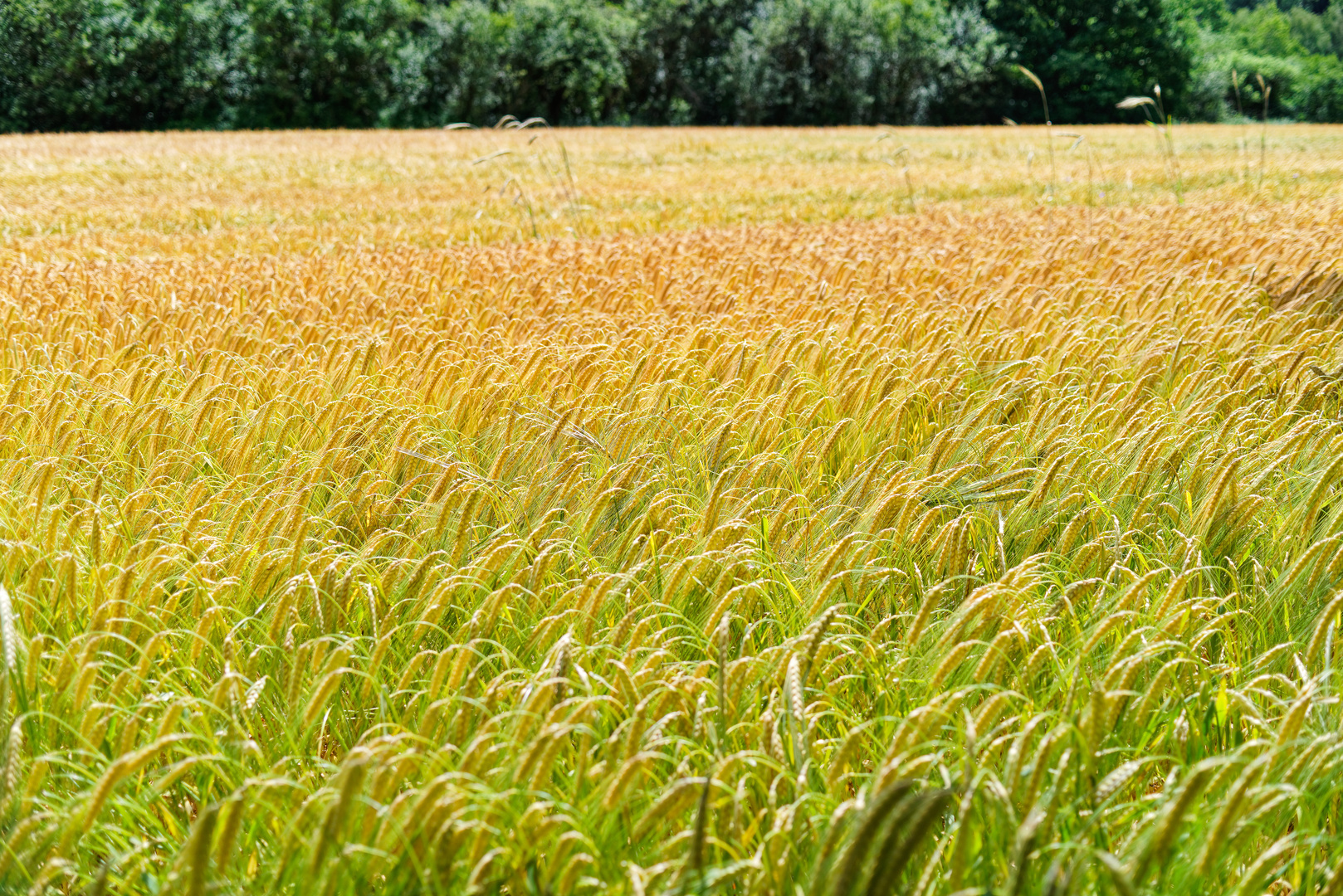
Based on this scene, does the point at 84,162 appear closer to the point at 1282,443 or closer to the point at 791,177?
the point at 791,177

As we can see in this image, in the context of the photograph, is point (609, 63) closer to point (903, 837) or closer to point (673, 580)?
point (673, 580)

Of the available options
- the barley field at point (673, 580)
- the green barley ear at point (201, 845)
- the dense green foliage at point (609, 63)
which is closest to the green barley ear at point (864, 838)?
the barley field at point (673, 580)

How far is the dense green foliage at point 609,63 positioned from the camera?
31.2 meters

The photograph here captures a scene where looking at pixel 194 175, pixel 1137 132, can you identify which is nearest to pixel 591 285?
pixel 194 175

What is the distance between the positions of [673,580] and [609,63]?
121 ft

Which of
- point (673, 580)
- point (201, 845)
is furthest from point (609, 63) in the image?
point (201, 845)

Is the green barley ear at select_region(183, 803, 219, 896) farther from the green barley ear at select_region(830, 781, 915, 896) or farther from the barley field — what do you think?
the green barley ear at select_region(830, 781, 915, 896)

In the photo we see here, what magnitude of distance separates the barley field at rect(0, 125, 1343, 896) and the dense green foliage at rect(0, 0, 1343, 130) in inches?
1155

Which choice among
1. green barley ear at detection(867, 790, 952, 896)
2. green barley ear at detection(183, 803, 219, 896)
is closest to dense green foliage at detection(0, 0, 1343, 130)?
green barley ear at detection(867, 790, 952, 896)

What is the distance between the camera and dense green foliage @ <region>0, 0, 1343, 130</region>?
31219 mm

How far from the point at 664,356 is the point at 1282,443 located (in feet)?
5.27

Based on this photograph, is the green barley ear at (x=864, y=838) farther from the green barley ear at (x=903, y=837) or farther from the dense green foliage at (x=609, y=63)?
the dense green foliage at (x=609, y=63)

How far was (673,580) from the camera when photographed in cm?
177

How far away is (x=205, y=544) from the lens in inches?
79.7
